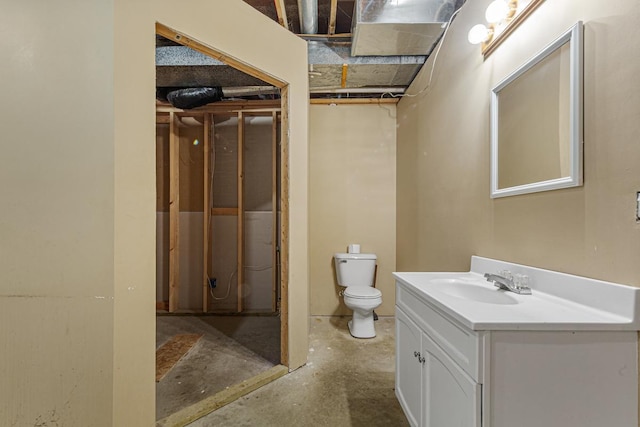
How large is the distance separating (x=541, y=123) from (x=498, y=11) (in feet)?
2.08

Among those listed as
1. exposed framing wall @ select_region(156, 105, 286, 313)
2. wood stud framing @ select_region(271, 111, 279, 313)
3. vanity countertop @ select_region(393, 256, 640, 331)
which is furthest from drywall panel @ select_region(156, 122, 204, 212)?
vanity countertop @ select_region(393, 256, 640, 331)

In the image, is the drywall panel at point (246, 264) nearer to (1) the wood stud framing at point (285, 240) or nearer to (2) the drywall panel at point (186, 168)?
(2) the drywall panel at point (186, 168)

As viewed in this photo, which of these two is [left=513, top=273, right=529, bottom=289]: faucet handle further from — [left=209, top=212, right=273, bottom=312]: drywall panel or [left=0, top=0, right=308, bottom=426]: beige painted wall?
[left=209, top=212, right=273, bottom=312]: drywall panel

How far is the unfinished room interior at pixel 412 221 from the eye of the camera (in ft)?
2.61

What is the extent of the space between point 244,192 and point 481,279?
2.47 meters

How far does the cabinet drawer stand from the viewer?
79 cm

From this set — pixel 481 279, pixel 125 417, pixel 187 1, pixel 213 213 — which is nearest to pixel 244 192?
pixel 213 213

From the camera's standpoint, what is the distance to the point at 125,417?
1186 millimetres

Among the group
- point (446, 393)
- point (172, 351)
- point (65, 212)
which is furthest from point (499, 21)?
point (172, 351)

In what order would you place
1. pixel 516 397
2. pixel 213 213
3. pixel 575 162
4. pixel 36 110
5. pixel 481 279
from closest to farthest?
pixel 516 397, pixel 575 162, pixel 36 110, pixel 481 279, pixel 213 213

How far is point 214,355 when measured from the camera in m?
2.14

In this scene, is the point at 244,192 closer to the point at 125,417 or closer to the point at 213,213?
the point at 213,213

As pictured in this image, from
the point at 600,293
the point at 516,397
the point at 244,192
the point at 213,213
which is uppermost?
the point at 244,192

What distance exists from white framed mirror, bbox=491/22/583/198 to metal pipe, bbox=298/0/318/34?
4.40ft
